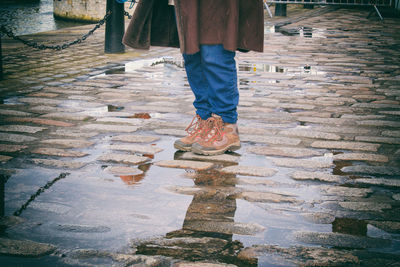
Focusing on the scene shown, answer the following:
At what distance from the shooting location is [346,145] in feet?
10.8

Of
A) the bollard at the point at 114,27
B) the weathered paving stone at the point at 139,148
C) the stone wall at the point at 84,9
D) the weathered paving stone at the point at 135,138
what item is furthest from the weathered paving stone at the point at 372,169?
the stone wall at the point at 84,9

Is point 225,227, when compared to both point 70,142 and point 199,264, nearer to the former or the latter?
point 199,264

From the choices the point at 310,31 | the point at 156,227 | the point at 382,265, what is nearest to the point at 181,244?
the point at 156,227

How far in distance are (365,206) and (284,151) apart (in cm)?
91

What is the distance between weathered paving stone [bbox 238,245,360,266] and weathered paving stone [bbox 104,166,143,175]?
102 centimetres

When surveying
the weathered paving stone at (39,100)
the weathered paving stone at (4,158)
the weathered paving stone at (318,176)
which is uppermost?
the weathered paving stone at (39,100)

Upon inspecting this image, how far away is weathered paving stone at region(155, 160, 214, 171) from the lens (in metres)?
2.89

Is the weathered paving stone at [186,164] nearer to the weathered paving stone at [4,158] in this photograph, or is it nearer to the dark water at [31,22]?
the weathered paving stone at [4,158]

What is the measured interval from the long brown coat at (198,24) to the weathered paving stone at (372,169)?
887 millimetres

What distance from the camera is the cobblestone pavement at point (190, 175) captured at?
1.92 metres

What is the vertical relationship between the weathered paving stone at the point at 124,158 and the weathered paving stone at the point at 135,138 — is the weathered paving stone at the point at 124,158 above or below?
below

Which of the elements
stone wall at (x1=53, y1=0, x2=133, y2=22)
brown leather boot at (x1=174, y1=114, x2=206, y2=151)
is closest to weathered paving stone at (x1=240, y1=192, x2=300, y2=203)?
brown leather boot at (x1=174, y1=114, x2=206, y2=151)

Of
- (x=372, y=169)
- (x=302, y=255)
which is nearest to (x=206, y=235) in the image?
(x=302, y=255)

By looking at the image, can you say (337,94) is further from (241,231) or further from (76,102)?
(241,231)
